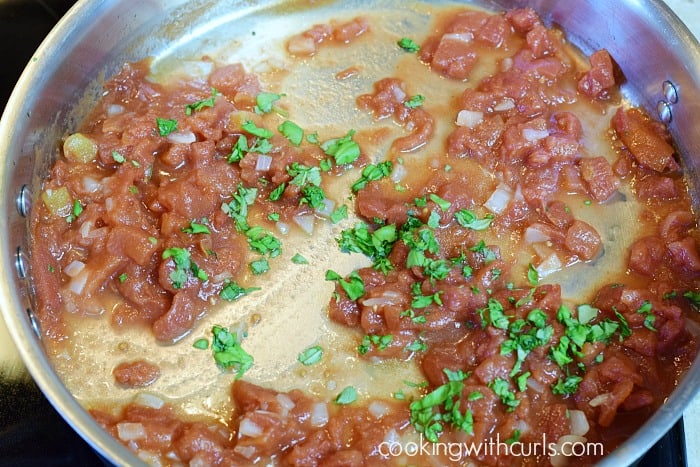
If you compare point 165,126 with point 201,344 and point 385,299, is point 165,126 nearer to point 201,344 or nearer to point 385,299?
point 201,344

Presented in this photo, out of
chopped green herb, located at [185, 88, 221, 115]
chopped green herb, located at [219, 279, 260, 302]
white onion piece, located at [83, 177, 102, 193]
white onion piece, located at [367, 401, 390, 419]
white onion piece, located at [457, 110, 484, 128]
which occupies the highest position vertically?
white onion piece, located at [457, 110, 484, 128]

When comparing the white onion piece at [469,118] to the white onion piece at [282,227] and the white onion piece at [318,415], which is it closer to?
the white onion piece at [282,227]

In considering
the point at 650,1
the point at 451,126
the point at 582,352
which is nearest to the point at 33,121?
the point at 451,126

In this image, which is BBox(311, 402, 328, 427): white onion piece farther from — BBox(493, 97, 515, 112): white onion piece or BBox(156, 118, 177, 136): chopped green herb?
BBox(493, 97, 515, 112): white onion piece

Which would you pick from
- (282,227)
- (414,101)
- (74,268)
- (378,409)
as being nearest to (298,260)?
(282,227)

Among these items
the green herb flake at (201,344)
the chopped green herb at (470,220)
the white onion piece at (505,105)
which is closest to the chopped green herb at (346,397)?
the green herb flake at (201,344)

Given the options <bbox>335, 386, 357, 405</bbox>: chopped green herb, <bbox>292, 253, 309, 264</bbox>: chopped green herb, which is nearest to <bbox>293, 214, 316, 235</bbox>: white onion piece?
<bbox>292, 253, 309, 264</bbox>: chopped green herb
